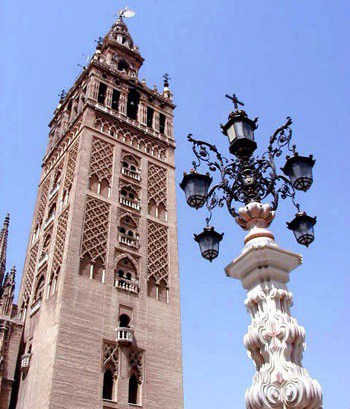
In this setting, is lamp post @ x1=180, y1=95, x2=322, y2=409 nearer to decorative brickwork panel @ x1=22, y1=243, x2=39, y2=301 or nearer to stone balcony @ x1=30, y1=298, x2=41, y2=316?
stone balcony @ x1=30, y1=298, x2=41, y2=316

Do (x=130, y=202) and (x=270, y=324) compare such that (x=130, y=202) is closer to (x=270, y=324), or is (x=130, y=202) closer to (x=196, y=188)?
(x=196, y=188)

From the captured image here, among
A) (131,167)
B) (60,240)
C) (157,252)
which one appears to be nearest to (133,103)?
(131,167)

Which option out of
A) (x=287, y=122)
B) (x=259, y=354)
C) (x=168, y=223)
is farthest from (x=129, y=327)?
(x=259, y=354)

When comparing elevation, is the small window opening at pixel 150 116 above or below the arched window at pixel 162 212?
above

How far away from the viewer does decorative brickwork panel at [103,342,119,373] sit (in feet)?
49.3

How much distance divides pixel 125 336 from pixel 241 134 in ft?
37.3

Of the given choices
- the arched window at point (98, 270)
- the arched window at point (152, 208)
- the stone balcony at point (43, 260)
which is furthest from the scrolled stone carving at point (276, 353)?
the arched window at point (152, 208)

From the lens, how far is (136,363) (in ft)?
51.2

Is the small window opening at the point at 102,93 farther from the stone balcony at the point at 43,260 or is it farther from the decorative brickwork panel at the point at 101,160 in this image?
the stone balcony at the point at 43,260

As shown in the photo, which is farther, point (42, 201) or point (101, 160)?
point (42, 201)

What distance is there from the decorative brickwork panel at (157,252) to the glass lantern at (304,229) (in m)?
13.1

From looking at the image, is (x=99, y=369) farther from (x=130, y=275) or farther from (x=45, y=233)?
(x=45, y=233)

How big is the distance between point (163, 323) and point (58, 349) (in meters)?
4.17

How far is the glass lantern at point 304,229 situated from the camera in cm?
Answer: 538
